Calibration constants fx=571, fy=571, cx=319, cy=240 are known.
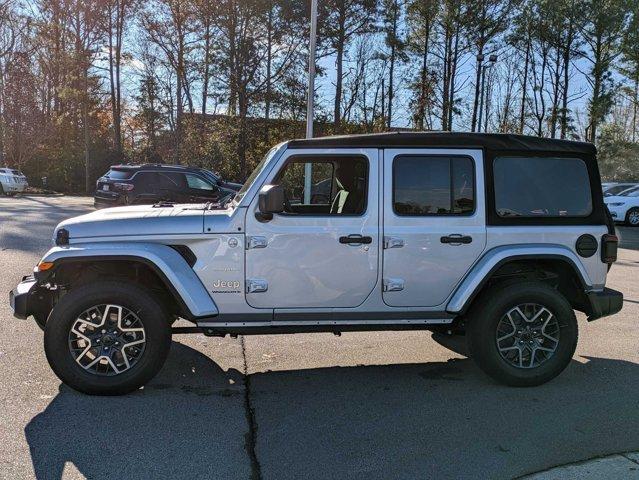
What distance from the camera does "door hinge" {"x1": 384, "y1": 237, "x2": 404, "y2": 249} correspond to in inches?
180

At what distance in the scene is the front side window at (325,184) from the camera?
15.4 ft

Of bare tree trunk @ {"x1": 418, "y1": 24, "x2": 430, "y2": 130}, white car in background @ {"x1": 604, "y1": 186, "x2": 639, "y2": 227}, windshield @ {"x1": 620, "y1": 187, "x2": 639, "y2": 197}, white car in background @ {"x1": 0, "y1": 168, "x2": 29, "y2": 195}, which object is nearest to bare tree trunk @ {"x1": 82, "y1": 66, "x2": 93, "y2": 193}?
white car in background @ {"x1": 0, "y1": 168, "x2": 29, "y2": 195}

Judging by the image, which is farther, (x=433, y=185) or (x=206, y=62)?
(x=206, y=62)

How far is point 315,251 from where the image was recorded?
4.49 meters

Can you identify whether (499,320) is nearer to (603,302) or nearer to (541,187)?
(603,302)

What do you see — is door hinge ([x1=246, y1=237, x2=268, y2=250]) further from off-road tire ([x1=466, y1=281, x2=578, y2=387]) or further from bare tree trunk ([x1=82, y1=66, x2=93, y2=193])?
bare tree trunk ([x1=82, y1=66, x2=93, y2=193])

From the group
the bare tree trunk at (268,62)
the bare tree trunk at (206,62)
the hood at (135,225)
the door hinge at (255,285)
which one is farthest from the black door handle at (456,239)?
the bare tree trunk at (206,62)

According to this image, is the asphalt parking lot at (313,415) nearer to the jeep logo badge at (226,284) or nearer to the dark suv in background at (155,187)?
the jeep logo badge at (226,284)

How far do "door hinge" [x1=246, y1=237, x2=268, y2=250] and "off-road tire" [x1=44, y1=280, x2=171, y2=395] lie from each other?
84cm

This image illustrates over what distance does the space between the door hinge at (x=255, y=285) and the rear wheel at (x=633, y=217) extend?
19928mm

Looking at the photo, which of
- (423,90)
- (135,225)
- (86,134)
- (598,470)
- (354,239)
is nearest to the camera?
(598,470)

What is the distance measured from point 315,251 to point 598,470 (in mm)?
2388

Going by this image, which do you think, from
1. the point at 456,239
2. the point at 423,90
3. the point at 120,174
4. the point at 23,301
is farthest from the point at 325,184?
the point at 423,90

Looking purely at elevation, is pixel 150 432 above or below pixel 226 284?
below
